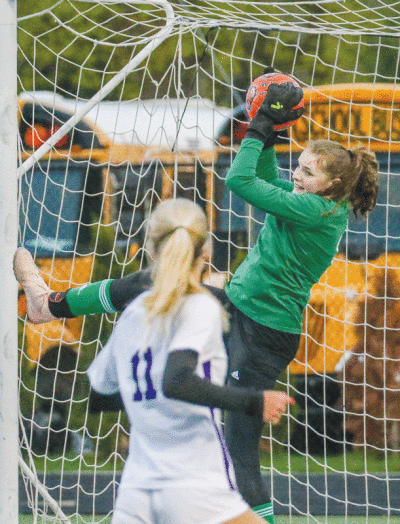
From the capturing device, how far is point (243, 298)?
8.71 feet

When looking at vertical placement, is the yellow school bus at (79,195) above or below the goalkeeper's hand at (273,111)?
below

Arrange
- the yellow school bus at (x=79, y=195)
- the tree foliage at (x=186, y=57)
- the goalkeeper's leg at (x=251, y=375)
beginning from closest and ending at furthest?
the goalkeeper's leg at (x=251, y=375) → the yellow school bus at (x=79, y=195) → the tree foliage at (x=186, y=57)

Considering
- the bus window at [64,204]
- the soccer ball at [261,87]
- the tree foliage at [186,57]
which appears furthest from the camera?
the tree foliage at [186,57]

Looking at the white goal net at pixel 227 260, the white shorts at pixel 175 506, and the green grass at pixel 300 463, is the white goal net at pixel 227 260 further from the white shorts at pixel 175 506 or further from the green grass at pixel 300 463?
the white shorts at pixel 175 506

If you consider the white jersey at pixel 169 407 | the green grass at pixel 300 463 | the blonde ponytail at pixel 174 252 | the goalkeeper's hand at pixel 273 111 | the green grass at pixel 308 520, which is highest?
the goalkeeper's hand at pixel 273 111

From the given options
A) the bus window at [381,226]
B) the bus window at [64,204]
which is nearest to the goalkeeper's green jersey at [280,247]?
the bus window at [381,226]

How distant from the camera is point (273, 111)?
2619mm

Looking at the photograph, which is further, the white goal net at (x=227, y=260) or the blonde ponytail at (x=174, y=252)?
the white goal net at (x=227, y=260)

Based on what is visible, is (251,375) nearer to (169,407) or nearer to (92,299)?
(92,299)

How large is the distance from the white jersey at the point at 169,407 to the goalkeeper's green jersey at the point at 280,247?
0.80 metres

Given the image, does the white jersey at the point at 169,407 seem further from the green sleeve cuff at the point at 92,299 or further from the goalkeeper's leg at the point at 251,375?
the goalkeeper's leg at the point at 251,375

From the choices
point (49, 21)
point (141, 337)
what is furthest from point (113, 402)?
point (49, 21)

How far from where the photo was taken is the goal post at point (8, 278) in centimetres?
267

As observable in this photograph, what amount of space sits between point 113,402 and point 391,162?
467 centimetres
